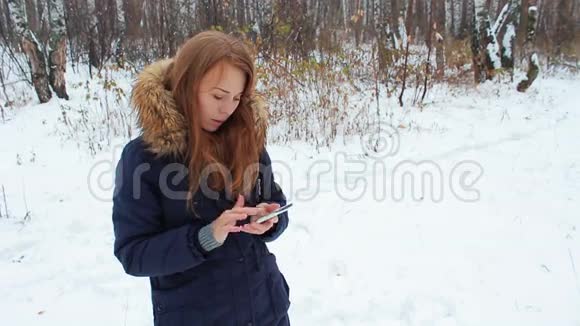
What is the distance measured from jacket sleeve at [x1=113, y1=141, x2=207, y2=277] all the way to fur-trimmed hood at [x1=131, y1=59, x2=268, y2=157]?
49 mm

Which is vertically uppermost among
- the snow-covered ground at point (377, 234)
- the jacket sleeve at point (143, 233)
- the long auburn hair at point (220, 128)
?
the long auburn hair at point (220, 128)

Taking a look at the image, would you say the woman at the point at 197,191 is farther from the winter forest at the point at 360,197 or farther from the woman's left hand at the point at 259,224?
the winter forest at the point at 360,197

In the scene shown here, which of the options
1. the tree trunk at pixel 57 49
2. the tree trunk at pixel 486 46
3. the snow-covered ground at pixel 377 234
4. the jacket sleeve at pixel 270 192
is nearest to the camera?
the jacket sleeve at pixel 270 192

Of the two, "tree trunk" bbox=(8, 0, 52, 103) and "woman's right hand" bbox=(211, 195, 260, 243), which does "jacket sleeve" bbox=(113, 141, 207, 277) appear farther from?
"tree trunk" bbox=(8, 0, 52, 103)

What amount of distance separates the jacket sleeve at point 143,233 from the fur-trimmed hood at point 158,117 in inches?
1.9

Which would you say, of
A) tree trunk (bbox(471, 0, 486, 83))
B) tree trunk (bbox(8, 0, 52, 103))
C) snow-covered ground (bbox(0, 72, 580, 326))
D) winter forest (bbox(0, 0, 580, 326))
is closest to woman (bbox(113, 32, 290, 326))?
winter forest (bbox(0, 0, 580, 326))

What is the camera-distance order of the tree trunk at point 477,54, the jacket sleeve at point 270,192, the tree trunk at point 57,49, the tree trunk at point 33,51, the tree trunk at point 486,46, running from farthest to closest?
the tree trunk at point 477,54 < the tree trunk at point 486,46 < the tree trunk at point 57,49 < the tree trunk at point 33,51 < the jacket sleeve at point 270,192

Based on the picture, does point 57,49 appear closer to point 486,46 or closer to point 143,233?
point 143,233

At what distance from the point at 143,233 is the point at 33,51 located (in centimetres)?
849

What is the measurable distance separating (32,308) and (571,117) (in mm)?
7189

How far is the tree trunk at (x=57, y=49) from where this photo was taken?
809cm

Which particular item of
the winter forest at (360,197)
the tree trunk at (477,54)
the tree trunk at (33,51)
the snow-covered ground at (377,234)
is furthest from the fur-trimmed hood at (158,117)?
the tree trunk at (477,54)

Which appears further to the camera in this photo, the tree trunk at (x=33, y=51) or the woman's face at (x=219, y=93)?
the tree trunk at (x=33, y=51)

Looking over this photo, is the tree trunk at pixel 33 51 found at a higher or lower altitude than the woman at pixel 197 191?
higher
